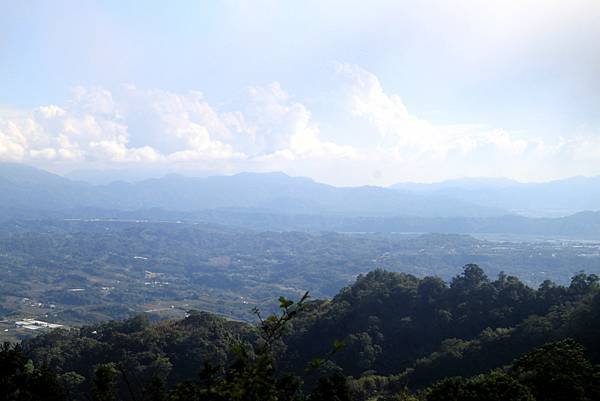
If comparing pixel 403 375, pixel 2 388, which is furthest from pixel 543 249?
pixel 2 388

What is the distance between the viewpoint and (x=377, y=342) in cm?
4303

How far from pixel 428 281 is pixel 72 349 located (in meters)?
32.1

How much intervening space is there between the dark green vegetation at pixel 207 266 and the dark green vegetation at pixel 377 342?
Answer: 40559 mm

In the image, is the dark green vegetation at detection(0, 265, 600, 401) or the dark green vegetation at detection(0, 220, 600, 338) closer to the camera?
the dark green vegetation at detection(0, 265, 600, 401)

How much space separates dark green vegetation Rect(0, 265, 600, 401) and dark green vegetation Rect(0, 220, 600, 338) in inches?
1597

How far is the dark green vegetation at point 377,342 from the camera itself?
26484 millimetres

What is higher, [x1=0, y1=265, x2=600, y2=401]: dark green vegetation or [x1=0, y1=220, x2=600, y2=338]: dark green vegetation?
[x1=0, y1=265, x2=600, y2=401]: dark green vegetation

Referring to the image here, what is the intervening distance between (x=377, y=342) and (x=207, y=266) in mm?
118877

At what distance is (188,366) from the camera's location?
131 feet

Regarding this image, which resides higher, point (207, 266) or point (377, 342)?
point (377, 342)

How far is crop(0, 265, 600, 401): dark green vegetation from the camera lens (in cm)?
A: 2648

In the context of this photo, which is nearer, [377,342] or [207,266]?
[377,342]

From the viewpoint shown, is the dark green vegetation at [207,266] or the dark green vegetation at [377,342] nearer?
the dark green vegetation at [377,342]

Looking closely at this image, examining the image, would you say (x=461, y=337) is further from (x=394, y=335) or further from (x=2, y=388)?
(x=2, y=388)
